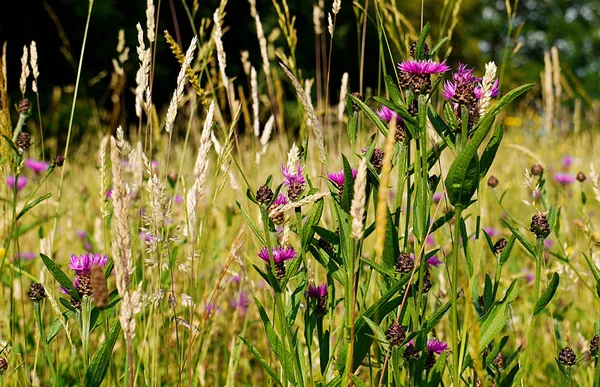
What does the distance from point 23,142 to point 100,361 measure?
414mm

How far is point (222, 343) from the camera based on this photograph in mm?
1246

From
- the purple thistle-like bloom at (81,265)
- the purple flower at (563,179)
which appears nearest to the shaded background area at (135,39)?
the purple flower at (563,179)

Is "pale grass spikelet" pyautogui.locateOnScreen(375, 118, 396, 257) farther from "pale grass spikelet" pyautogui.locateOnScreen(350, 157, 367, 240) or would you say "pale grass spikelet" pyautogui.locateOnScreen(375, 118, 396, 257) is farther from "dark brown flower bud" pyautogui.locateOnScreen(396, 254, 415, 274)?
"dark brown flower bud" pyautogui.locateOnScreen(396, 254, 415, 274)

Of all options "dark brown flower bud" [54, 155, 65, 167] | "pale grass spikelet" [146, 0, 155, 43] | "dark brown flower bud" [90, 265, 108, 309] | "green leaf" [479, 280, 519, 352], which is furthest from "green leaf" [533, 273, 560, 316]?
"dark brown flower bud" [54, 155, 65, 167]

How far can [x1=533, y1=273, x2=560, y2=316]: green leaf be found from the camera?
1.94 ft

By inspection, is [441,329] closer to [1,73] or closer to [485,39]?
[1,73]

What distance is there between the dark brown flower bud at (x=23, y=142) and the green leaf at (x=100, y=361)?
39 centimetres

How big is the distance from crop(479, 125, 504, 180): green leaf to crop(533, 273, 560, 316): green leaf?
13 centimetres

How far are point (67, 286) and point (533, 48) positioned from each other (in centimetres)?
2335

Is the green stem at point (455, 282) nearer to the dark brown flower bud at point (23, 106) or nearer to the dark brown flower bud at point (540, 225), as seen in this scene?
the dark brown flower bud at point (540, 225)

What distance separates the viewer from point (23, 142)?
2.84ft

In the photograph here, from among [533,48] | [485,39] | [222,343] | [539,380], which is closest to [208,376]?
[222,343]

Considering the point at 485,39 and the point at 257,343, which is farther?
the point at 485,39

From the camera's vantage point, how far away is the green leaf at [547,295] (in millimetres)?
592
